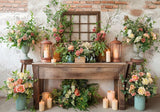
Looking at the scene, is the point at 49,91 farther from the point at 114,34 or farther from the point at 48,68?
the point at 114,34

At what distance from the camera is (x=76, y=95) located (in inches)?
88.1

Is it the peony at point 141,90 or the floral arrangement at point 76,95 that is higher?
the peony at point 141,90

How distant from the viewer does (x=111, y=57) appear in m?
2.42

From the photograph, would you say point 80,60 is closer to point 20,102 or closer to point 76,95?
point 76,95

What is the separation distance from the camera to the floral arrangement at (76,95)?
2223mm

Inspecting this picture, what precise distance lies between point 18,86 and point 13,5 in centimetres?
175

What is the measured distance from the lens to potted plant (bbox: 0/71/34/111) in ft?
6.55

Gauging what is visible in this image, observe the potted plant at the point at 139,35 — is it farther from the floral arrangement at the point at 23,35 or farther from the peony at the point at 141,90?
the floral arrangement at the point at 23,35

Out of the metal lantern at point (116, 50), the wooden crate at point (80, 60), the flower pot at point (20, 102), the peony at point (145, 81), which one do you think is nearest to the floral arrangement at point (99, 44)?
the metal lantern at point (116, 50)

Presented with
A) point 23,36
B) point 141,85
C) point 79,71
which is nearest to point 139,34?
point 141,85

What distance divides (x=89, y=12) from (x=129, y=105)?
2068mm

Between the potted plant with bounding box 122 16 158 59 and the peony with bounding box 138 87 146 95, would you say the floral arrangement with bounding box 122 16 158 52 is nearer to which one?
the potted plant with bounding box 122 16 158 59

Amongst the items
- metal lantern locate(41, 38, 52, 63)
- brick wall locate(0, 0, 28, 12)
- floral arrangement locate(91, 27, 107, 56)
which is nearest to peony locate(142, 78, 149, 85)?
floral arrangement locate(91, 27, 107, 56)

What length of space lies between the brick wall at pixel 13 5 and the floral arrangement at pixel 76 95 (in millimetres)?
1831
